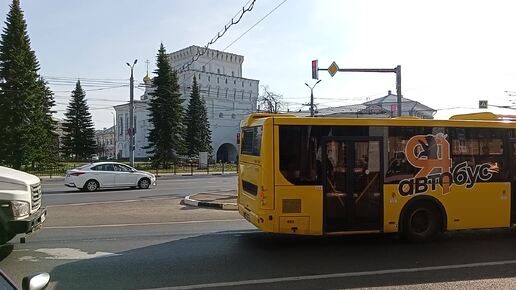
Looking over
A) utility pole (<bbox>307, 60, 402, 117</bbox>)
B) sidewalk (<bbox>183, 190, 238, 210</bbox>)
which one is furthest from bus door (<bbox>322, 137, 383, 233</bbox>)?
utility pole (<bbox>307, 60, 402, 117</bbox>)

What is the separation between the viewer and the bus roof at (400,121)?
29.8ft

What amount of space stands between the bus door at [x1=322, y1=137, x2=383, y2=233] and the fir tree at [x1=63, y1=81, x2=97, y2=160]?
249ft

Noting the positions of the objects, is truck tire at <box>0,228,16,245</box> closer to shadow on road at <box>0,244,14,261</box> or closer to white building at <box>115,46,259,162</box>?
shadow on road at <box>0,244,14,261</box>

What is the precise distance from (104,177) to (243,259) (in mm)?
17538

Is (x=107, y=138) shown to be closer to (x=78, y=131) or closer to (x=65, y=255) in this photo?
(x=78, y=131)

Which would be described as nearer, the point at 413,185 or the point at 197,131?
the point at 413,185

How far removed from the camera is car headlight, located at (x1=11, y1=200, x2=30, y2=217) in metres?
7.71

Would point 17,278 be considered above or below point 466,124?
below

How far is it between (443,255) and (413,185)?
156 cm

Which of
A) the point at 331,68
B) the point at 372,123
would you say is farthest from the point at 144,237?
the point at 331,68

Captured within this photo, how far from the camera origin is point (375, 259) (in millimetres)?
8281

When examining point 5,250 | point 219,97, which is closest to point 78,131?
point 219,97

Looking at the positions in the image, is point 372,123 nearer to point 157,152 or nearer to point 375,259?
point 375,259

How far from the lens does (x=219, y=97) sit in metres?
92.8
